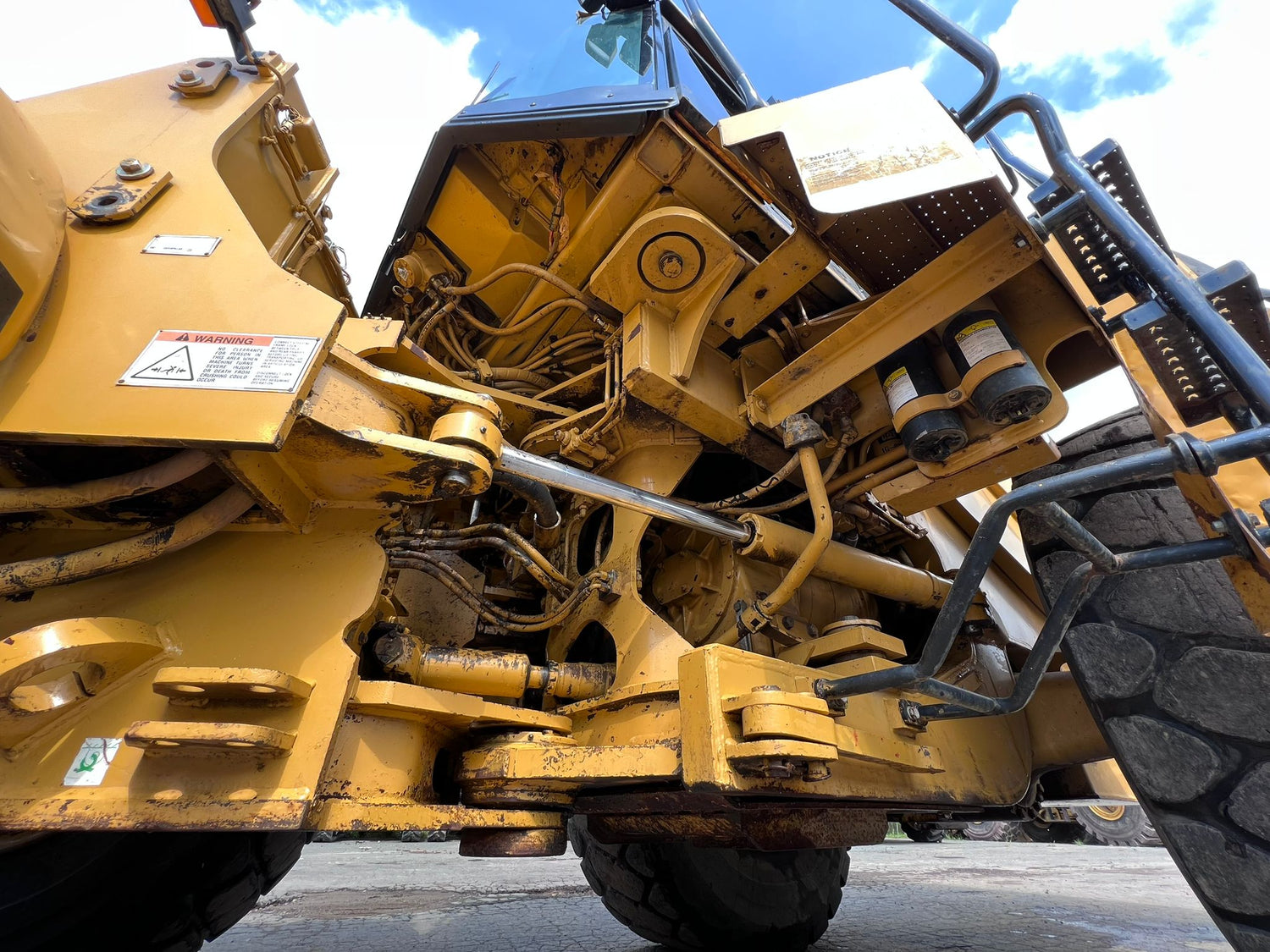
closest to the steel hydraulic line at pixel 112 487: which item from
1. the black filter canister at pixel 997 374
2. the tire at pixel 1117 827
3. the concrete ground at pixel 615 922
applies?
the concrete ground at pixel 615 922

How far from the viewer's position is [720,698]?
1.13 meters

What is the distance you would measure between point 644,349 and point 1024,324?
110 centimetres

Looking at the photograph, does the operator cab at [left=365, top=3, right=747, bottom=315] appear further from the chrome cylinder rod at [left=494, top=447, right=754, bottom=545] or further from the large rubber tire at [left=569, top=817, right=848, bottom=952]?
the large rubber tire at [left=569, top=817, right=848, bottom=952]

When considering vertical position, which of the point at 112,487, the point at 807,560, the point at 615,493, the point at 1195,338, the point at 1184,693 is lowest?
the point at 112,487

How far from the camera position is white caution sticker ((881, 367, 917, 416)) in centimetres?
169

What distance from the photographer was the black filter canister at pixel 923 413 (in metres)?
1.62

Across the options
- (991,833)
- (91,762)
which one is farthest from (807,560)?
(991,833)

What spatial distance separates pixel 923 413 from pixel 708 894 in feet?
5.70

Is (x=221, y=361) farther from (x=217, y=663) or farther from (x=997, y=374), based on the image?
(x=997, y=374)

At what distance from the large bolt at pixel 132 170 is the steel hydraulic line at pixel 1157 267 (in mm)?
2270

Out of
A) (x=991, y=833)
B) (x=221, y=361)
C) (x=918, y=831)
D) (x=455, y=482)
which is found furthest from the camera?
(x=991, y=833)

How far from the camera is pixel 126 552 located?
1.27 meters

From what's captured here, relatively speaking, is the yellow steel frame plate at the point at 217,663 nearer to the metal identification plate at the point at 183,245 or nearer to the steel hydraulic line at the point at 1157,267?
the metal identification plate at the point at 183,245

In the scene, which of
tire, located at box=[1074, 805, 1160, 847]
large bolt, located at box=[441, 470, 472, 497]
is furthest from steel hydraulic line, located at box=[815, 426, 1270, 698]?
tire, located at box=[1074, 805, 1160, 847]
